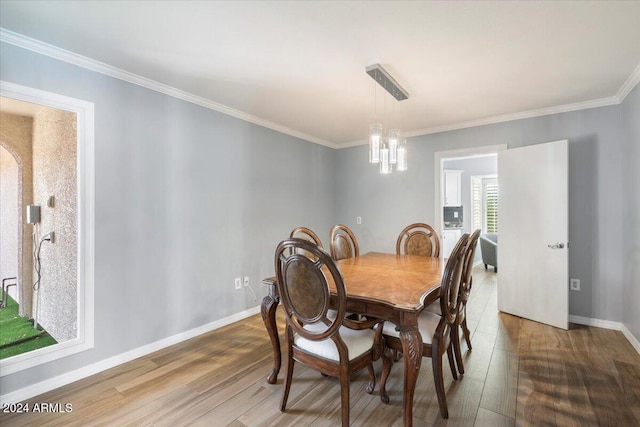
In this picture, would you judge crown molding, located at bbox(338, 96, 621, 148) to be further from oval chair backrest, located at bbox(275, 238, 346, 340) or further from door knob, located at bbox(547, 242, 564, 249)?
oval chair backrest, located at bbox(275, 238, 346, 340)

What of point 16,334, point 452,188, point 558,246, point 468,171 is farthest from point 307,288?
point 468,171

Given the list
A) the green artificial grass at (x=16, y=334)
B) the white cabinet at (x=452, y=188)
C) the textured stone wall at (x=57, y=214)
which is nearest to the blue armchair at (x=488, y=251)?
the white cabinet at (x=452, y=188)

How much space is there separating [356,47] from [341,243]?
183cm

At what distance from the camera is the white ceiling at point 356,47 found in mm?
1646

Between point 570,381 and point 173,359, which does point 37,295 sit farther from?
point 570,381

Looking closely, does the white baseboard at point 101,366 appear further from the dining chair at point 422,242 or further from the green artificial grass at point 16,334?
the dining chair at point 422,242

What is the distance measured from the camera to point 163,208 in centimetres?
262

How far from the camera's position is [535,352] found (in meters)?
2.48

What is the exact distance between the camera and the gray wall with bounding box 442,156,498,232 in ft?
20.7

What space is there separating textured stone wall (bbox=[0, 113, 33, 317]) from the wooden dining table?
7.02 feet

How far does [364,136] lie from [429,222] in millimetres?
1598

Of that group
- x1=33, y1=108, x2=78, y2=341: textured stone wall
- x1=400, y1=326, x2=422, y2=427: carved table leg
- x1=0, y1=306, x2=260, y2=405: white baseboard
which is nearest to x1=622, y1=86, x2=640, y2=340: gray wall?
x1=400, y1=326, x2=422, y2=427: carved table leg

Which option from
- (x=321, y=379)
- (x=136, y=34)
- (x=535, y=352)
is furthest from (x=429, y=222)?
(x=136, y=34)

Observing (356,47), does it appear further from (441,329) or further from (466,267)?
(441,329)
